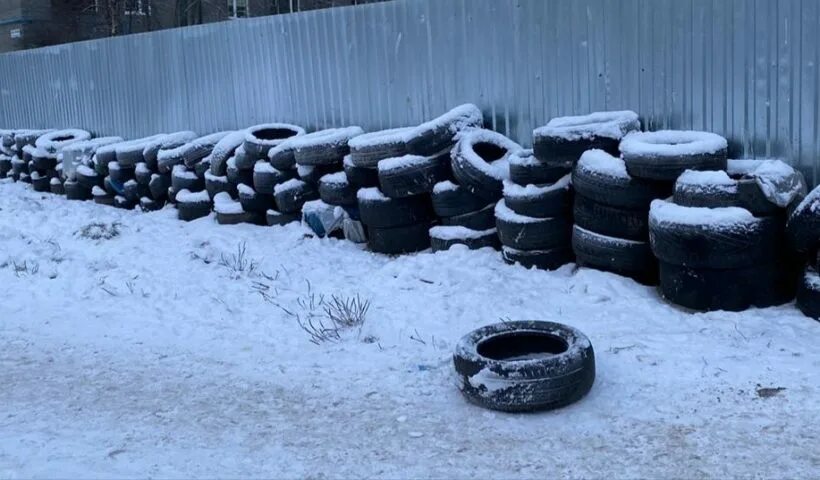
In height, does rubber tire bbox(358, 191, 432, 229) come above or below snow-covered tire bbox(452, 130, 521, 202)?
below

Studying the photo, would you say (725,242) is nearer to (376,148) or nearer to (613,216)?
(613,216)

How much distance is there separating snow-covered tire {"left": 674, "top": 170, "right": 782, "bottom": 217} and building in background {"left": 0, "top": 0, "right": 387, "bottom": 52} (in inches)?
1052

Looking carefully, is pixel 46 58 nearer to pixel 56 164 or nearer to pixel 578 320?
pixel 56 164

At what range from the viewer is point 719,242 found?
606cm

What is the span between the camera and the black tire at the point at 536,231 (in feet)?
24.4

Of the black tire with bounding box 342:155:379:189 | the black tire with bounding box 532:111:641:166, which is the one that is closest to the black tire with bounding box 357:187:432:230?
the black tire with bounding box 342:155:379:189

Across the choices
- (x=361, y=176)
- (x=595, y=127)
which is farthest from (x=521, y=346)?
(x=361, y=176)

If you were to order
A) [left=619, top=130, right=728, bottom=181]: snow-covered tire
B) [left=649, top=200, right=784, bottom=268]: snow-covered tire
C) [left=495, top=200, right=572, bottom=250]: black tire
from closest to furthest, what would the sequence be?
[left=649, top=200, right=784, bottom=268]: snow-covered tire
[left=619, top=130, right=728, bottom=181]: snow-covered tire
[left=495, top=200, right=572, bottom=250]: black tire

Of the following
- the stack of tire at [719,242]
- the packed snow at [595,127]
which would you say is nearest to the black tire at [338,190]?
the packed snow at [595,127]

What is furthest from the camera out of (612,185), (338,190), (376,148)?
(338,190)

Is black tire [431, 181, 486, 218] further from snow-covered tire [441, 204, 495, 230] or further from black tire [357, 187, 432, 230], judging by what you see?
black tire [357, 187, 432, 230]

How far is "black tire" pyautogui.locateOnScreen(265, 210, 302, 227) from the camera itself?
398 inches

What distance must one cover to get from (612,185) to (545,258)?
98cm

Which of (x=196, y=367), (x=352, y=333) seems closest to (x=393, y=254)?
(x=352, y=333)
